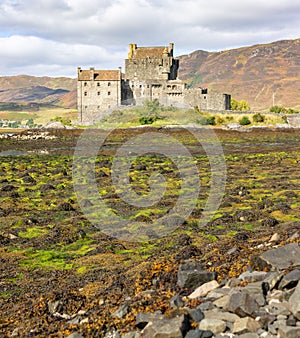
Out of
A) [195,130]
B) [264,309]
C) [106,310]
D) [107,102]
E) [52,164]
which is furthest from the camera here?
[107,102]

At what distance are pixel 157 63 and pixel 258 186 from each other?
A: 84.7 meters

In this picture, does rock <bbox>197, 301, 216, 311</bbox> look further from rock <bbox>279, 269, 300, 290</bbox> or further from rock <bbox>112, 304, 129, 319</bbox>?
rock <bbox>112, 304, 129, 319</bbox>

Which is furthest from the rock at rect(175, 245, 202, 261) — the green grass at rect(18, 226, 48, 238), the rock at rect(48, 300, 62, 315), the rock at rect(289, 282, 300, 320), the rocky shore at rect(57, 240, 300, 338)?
the green grass at rect(18, 226, 48, 238)

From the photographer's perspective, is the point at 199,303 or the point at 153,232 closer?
the point at 199,303

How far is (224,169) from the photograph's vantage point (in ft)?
111

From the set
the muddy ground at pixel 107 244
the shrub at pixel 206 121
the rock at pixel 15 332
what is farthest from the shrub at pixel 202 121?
the rock at pixel 15 332

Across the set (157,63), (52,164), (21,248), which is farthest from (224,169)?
(157,63)

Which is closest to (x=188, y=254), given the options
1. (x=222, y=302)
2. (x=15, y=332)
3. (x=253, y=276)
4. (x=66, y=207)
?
(x=253, y=276)

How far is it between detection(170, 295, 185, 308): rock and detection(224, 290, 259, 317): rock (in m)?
0.86

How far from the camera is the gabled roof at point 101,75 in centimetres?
9862

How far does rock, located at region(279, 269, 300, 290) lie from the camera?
7.69 meters

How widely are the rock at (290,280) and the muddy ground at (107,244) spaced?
1345mm

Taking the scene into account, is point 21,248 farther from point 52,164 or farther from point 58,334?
point 52,164

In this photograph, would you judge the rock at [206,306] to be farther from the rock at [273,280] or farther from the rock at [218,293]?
the rock at [273,280]
